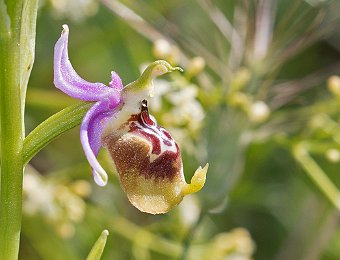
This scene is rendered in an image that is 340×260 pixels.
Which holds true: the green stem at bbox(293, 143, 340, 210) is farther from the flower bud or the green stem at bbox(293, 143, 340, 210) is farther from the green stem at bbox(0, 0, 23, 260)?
the green stem at bbox(0, 0, 23, 260)

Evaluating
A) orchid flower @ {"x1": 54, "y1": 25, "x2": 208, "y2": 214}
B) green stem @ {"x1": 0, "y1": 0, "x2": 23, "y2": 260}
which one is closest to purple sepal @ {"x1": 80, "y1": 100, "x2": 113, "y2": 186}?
orchid flower @ {"x1": 54, "y1": 25, "x2": 208, "y2": 214}

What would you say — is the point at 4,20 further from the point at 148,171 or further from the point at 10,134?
the point at 148,171

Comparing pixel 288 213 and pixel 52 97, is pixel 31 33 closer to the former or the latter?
pixel 52 97

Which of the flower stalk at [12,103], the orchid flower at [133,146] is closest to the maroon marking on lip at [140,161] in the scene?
the orchid flower at [133,146]

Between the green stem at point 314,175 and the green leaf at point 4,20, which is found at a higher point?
the green leaf at point 4,20

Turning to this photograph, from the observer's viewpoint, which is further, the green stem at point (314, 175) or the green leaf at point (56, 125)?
the green stem at point (314, 175)

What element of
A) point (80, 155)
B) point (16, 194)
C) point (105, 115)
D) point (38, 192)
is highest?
point (105, 115)

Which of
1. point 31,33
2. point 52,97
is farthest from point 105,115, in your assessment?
point 52,97

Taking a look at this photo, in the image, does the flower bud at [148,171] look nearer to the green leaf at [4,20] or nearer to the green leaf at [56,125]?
the green leaf at [56,125]
